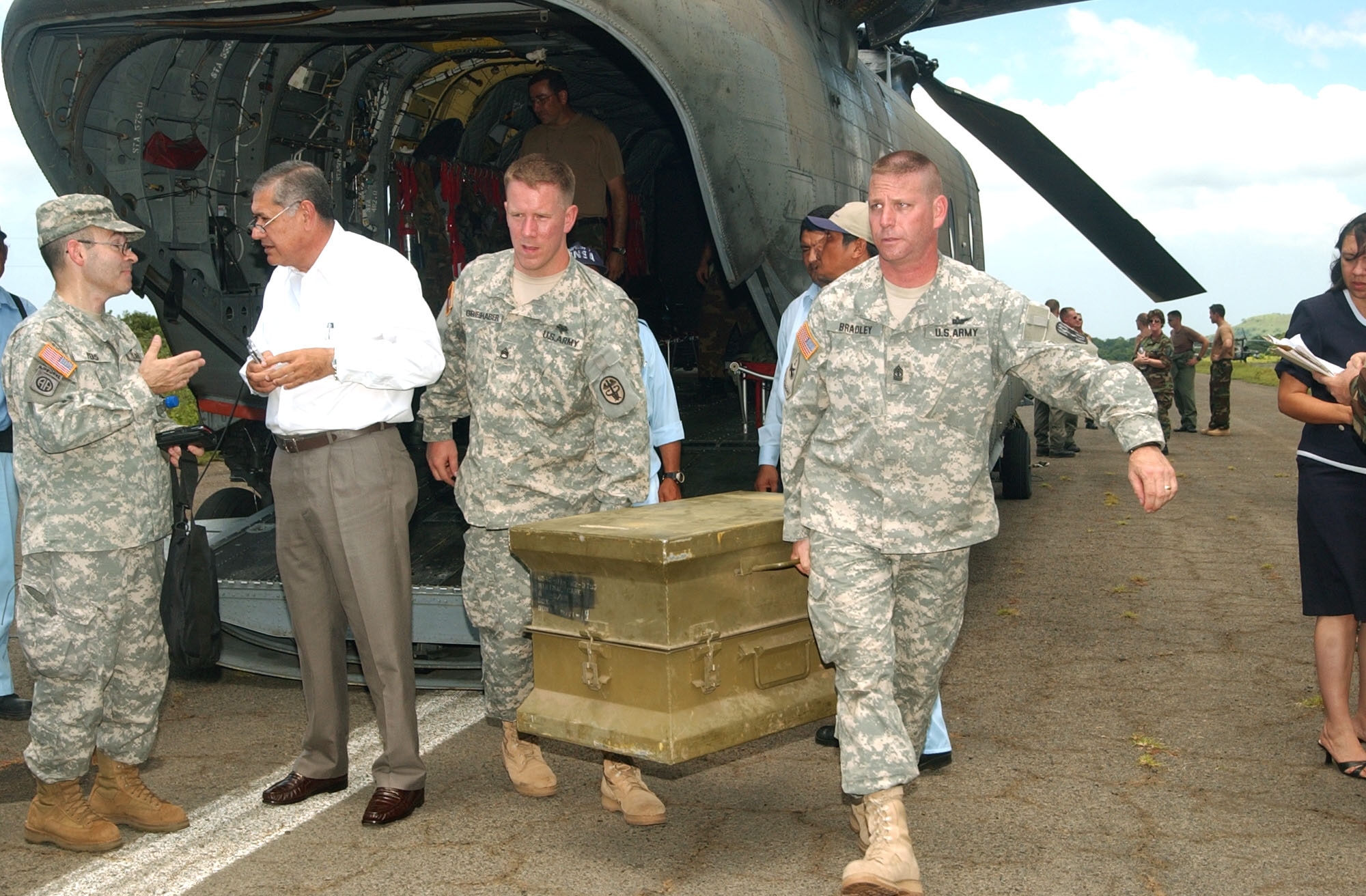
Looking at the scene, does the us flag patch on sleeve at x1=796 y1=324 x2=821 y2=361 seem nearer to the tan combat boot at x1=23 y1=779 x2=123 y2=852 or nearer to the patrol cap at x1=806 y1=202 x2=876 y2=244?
the patrol cap at x1=806 y1=202 x2=876 y2=244

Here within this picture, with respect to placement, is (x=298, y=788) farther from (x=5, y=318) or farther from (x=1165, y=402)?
(x=1165, y=402)

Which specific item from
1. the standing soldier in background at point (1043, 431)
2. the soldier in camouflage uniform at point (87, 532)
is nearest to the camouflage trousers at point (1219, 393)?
the standing soldier in background at point (1043, 431)

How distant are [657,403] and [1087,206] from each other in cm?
626

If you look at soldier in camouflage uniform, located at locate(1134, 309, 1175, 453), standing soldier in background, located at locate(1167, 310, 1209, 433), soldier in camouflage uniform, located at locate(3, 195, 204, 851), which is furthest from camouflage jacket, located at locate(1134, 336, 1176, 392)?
soldier in camouflage uniform, located at locate(3, 195, 204, 851)

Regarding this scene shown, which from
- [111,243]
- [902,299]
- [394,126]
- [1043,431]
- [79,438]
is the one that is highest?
[394,126]

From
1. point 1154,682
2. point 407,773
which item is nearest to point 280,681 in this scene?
point 407,773

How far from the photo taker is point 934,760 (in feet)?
14.8

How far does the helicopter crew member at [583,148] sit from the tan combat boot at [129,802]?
397 cm

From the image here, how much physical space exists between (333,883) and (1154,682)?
3.59 metres

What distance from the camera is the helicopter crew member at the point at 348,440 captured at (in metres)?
4.12

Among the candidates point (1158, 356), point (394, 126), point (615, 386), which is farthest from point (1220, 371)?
point (615, 386)

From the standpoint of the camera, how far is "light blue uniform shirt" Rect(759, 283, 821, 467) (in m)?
5.13

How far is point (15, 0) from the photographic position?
219 inches

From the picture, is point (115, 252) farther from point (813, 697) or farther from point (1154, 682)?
point (1154, 682)
